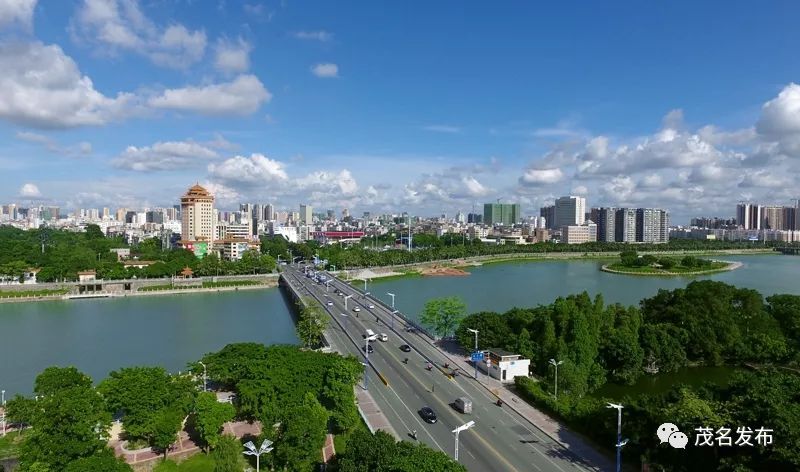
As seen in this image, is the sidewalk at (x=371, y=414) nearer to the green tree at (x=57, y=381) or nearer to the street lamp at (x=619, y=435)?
the street lamp at (x=619, y=435)

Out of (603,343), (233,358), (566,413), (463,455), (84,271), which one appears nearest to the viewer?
(463,455)

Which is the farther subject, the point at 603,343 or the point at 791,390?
the point at 603,343

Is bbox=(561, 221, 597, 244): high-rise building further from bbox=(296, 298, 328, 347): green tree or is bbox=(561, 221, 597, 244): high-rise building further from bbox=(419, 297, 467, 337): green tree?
bbox=(296, 298, 328, 347): green tree

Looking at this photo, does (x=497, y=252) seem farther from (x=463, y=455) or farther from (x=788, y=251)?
(x=463, y=455)

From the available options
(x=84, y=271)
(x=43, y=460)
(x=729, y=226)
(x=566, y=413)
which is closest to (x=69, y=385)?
(x=43, y=460)

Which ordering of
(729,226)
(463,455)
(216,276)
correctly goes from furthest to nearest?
(729,226), (216,276), (463,455)

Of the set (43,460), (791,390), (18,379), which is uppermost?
(791,390)

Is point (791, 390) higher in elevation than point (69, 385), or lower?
higher

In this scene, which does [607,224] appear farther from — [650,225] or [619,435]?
[619,435]
